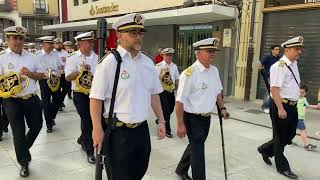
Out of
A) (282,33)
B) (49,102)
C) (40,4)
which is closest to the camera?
(49,102)

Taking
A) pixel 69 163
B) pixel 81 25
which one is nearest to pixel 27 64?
pixel 69 163

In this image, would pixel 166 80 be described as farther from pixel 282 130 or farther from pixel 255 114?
pixel 255 114

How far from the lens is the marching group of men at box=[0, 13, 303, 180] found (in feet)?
9.46

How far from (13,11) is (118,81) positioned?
36144 mm

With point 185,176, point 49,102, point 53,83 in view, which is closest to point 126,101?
point 185,176

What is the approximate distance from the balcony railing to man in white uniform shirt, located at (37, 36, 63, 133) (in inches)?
1222

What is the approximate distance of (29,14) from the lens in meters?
Result: 35.7

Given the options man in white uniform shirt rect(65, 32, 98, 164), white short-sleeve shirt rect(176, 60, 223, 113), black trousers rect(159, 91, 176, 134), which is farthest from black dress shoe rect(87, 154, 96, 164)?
black trousers rect(159, 91, 176, 134)

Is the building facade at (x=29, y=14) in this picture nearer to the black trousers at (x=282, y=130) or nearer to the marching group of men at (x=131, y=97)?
the marching group of men at (x=131, y=97)

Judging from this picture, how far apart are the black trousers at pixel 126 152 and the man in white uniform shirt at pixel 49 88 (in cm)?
412

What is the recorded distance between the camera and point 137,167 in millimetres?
3041

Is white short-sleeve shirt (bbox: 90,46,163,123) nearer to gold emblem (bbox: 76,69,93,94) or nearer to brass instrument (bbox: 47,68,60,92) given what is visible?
gold emblem (bbox: 76,69,93,94)

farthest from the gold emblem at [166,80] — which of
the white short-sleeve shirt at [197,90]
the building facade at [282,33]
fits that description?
the building facade at [282,33]

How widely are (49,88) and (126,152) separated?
4957 mm
